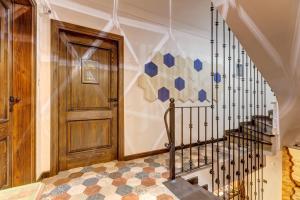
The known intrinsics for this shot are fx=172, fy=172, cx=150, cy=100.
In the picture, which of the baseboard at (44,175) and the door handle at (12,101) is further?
the baseboard at (44,175)

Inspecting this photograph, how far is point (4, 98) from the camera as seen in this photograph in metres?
1.60

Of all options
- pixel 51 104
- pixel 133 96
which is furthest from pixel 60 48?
pixel 133 96

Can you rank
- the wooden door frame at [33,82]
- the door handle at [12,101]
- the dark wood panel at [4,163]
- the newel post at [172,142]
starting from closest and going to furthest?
the dark wood panel at [4,163] → the door handle at [12,101] → the wooden door frame at [33,82] → the newel post at [172,142]

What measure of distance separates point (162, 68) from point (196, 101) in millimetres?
1071

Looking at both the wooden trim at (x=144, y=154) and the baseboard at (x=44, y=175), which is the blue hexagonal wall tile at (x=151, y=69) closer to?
the wooden trim at (x=144, y=154)

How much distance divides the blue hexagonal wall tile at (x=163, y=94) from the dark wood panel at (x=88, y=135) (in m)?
1.00

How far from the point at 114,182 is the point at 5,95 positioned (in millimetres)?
1439

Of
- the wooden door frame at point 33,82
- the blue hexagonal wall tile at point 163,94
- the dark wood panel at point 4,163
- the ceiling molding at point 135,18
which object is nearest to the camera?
the dark wood panel at point 4,163

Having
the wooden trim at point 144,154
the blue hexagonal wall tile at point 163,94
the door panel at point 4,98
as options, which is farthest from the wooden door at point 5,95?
the blue hexagonal wall tile at point 163,94

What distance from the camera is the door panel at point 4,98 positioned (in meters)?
1.57

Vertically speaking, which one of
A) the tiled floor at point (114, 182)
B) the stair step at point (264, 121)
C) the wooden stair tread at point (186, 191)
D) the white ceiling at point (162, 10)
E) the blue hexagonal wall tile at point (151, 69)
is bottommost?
the tiled floor at point (114, 182)

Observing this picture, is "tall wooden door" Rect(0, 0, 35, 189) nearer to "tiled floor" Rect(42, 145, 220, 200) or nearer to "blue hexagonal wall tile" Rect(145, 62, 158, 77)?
"tiled floor" Rect(42, 145, 220, 200)

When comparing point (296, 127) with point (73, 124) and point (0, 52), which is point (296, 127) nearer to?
point (73, 124)

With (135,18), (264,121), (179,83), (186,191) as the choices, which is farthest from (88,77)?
(264,121)
